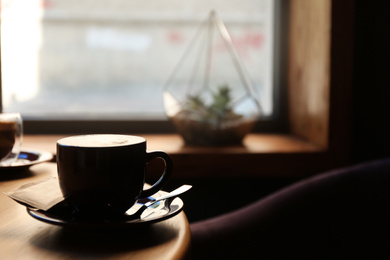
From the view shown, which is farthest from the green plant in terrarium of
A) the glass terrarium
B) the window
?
the window

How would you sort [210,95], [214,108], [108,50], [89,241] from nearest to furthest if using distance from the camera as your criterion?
[89,241] < [214,108] < [210,95] < [108,50]

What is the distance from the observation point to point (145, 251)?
508 millimetres

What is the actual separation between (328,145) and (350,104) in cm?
15

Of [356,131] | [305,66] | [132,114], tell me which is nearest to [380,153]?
[356,131]

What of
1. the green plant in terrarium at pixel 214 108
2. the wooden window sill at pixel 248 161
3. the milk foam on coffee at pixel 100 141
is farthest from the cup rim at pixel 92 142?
the green plant in terrarium at pixel 214 108

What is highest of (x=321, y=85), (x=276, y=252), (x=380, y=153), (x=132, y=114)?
(x=321, y=85)

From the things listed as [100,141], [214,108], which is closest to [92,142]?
[100,141]

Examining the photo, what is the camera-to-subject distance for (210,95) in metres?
1.65

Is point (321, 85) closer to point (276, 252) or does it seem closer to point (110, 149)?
point (276, 252)

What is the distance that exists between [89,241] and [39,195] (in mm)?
119

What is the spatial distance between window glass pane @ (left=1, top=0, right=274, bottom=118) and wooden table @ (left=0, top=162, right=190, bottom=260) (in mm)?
Answer: 1284

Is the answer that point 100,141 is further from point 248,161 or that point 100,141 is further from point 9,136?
point 248,161

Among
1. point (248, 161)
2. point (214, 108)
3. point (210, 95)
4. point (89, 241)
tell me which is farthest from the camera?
point (210, 95)

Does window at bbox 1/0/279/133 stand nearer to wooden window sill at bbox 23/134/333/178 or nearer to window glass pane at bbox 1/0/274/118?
window glass pane at bbox 1/0/274/118
